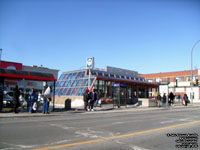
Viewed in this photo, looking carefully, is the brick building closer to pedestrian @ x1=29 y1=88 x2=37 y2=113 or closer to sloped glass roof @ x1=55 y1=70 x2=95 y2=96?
sloped glass roof @ x1=55 y1=70 x2=95 y2=96

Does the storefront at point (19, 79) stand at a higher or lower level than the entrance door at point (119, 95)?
higher

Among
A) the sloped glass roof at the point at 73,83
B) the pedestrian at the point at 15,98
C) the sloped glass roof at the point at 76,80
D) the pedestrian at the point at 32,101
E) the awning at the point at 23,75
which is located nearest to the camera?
the pedestrian at the point at 15,98

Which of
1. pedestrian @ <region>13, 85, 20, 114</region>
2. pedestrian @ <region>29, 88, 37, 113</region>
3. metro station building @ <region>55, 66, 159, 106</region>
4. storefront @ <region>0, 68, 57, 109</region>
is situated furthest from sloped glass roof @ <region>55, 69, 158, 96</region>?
Result: pedestrian @ <region>13, 85, 20, 114</region>

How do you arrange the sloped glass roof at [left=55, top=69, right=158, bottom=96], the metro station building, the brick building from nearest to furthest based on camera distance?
the metro station building, the sloped glass roof at [left=55, top=69, right=158, bottom=96], the brick building

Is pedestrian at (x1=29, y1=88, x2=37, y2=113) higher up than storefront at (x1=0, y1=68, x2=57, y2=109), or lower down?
lower down

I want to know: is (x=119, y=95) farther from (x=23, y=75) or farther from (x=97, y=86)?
(x=23, y=75)

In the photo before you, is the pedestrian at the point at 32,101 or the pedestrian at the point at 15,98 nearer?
the pedestrian at the point at 15,98

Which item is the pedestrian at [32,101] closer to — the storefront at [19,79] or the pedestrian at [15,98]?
the pedestrian at [15,98]

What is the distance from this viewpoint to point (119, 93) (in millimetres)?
23125

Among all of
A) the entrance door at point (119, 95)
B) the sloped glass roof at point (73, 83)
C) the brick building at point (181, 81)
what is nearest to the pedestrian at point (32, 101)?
the entrance door at point (119, 95)

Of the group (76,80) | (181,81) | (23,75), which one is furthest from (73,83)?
(181,81)

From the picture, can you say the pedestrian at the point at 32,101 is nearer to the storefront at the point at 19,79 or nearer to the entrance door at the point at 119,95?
the storefront at the point at 19,79

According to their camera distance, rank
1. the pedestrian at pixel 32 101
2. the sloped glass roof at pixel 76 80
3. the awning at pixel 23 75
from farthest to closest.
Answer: the sloped glass roof at pixel 76 80 < the pedestrian at pixel 32 101 < the awning at pixel 23 75

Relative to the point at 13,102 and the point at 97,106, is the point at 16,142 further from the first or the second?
the point at 97,106
